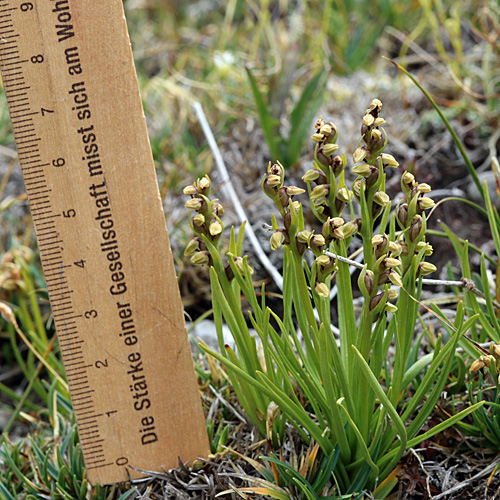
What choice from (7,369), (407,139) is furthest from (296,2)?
(7,369)

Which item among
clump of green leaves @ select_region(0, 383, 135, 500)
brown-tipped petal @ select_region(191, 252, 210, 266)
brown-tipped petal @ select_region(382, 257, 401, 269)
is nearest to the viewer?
brown-tipped petal @ select_region(382, 257, 401, 269)

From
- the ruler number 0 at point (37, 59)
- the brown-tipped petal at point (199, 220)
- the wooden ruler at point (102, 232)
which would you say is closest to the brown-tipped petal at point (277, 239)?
the brown-tipped petal at point (199, 220)

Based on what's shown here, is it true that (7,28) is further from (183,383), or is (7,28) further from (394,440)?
(394,440)

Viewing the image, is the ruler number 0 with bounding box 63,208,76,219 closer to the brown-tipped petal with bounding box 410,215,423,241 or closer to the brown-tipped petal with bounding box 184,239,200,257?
the brown-tipped petal with bounding box 184,239,200,257

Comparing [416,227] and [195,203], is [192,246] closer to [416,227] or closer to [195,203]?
[195,203]

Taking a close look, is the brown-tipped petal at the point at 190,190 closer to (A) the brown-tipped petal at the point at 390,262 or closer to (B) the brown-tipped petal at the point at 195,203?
(B) the brown-tipped petal at the point at 195,203

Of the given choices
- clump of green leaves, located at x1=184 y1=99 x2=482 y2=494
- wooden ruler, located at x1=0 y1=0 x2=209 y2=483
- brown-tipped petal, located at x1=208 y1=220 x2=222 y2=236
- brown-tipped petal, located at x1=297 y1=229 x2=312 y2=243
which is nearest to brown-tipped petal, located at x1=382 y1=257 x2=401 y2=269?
clump of green leaves, located at x1=184 y1=99 x2=482 y2=494
